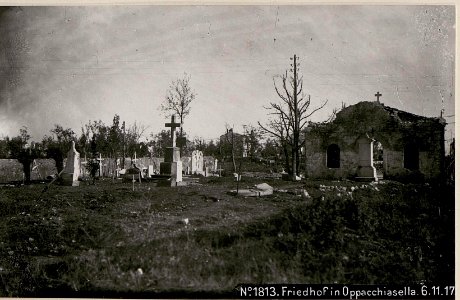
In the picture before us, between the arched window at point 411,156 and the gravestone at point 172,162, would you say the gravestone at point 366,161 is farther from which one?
the gravestone at point 172,162

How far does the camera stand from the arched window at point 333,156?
50.4ft

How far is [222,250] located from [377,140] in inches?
505

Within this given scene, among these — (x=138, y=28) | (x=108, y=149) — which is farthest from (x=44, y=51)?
(x=108, y=149)

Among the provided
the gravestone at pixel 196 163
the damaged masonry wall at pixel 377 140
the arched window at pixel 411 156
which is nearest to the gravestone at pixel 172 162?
the damaged masonry wall at pixel 377 140

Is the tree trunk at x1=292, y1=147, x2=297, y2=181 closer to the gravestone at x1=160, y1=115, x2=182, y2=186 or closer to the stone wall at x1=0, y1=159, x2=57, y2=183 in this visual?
the gravestone at x1=160, y1=115, x2=182, y2=186

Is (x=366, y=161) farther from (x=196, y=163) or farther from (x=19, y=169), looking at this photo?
(x=19, y=169)

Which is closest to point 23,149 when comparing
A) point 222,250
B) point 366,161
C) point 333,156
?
point 222,250

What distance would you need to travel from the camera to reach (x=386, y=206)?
527 cm

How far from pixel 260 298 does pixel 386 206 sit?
2.91 m

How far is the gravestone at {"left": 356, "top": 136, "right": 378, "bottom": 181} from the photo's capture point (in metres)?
12.3

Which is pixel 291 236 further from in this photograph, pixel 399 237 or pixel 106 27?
pixel 106 27

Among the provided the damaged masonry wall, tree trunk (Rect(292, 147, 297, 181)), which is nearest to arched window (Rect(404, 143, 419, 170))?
the damaged masonry wall

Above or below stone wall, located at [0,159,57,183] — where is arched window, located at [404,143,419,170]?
above

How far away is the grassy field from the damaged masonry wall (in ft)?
29.3
